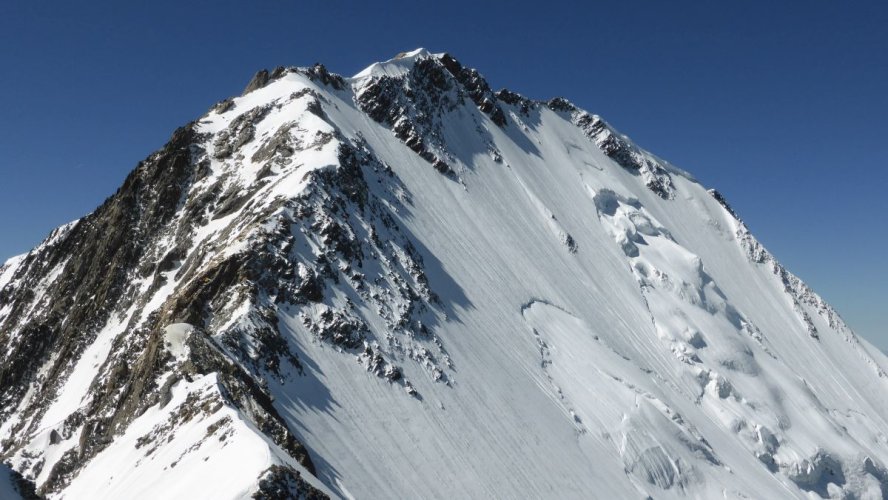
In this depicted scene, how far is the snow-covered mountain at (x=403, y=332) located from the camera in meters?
30.9

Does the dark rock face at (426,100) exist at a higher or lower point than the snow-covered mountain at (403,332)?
higher

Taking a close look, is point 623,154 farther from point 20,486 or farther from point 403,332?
point 20,486

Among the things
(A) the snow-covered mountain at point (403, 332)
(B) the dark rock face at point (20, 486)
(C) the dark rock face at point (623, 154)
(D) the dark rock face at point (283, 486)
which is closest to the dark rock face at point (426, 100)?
(A) the snow-covered mountain at point (403, 332)

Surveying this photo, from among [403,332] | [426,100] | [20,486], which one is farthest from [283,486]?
[426,100]

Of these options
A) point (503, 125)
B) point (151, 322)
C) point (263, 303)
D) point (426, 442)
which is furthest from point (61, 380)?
point (503, 125)

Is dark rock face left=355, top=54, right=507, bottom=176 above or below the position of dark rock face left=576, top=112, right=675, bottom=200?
above

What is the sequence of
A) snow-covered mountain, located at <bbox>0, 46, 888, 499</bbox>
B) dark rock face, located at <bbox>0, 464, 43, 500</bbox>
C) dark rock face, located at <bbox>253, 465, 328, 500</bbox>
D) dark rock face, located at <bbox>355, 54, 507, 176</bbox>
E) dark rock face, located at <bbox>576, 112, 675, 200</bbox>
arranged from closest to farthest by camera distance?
dark rock face, located at <bbox>253, 465, 328, 500</bbox>, dark rock face, located at <bbox>0, 464, 43, 500</bbox>, snow-covered mountain, located at <bbox>0, 46, 888, 499</bbox>, dark rock face, located at <bbox>355, 54, 507, 176</bbox>, dark rock face, located at <bbox>576, 112, 675, 200</bbox>

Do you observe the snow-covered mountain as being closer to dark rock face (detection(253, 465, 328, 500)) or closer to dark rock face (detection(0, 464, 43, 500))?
dark rock face (detection(253, 465, 328, 500))

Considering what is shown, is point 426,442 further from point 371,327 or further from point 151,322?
point 151,322

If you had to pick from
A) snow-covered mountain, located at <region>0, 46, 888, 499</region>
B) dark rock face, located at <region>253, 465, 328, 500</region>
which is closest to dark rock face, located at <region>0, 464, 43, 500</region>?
snow-covered mountain, located at <region>0, 46, 888, 499</region>

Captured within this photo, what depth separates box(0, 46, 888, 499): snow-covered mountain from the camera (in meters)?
30.9

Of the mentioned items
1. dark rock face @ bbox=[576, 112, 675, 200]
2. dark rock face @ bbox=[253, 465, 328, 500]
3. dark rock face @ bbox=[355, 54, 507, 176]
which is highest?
dark rock face @ bbox=[355, 54, 507, 176]

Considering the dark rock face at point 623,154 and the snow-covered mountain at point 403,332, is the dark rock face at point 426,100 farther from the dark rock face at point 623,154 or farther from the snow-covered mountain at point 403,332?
the dark rock face at point 623,154

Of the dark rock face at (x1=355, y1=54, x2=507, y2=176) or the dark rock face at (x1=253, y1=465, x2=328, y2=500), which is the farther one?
the dark rock face at (x1=355, y1=54, x2=507, y2=176)
